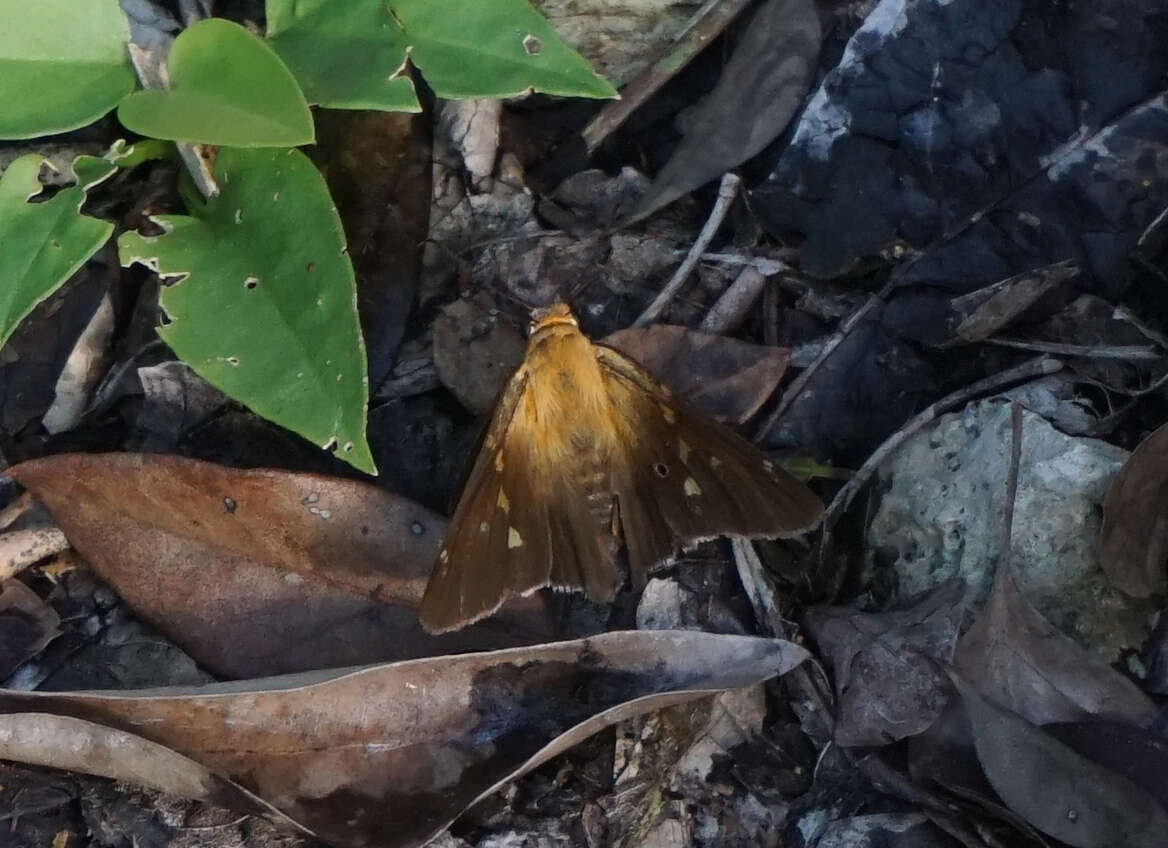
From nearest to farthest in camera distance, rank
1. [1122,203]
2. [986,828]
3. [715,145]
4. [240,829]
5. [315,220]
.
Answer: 1. [986,828]
2. [240,829]
3. [315,220]
4. [1122,203]
5. [715,145]

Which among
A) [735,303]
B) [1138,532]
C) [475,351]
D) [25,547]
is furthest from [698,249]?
[25,547]

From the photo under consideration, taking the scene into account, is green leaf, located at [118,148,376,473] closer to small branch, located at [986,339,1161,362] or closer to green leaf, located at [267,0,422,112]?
green leaf, located at [267,0,422,112]

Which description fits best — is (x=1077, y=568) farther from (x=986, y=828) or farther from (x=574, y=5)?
(x=574, y=5)

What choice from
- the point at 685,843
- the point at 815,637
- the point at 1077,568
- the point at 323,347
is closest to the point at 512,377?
the point at 323,347

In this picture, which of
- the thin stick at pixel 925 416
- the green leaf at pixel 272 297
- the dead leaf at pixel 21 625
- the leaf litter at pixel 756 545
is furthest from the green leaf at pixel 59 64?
the thin stick at pixel 925 416

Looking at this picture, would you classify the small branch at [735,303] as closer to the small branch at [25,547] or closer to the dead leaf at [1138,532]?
the dead leaf at [1138,532]

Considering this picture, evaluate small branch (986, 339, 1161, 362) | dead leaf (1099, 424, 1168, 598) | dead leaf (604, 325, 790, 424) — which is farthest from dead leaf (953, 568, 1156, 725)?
dead leaf (604, 325, 790, 424)
